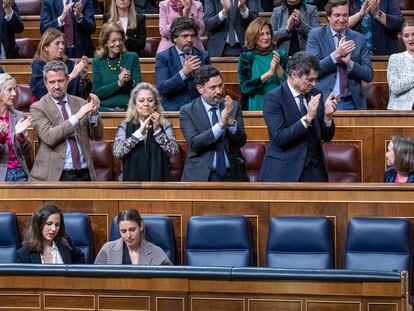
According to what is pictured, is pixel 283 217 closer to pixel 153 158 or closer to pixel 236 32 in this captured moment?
pixel 153 158

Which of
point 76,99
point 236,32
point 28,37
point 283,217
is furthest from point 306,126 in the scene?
point 28,37

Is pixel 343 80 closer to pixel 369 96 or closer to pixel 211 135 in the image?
pixel 369 96

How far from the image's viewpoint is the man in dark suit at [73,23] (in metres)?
8.82

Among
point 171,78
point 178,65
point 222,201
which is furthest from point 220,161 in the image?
point 178,65

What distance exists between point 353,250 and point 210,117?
1142 mm

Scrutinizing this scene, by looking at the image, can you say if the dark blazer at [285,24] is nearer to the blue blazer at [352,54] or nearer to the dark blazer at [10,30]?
the blue blazer at [352,54]

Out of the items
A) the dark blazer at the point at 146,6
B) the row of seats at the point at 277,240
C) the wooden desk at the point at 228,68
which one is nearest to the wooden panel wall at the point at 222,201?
the row of seats at the point at 277,240

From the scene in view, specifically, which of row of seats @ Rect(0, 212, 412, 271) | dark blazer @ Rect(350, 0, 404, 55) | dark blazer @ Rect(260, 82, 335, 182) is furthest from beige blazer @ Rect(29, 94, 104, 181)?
dark blazer @ Rect(350, 0, 404, 55)

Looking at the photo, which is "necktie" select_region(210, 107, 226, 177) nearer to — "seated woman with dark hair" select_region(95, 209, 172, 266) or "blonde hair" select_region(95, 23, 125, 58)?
"seated woman with dark hair" select_region(95, 209, 172, 266)

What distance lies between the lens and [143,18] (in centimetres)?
877

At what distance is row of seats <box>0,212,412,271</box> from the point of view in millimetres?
5984

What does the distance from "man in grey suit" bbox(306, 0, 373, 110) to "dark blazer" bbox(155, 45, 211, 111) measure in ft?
2.43

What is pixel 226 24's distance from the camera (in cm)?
869

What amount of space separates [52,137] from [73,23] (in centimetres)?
233
